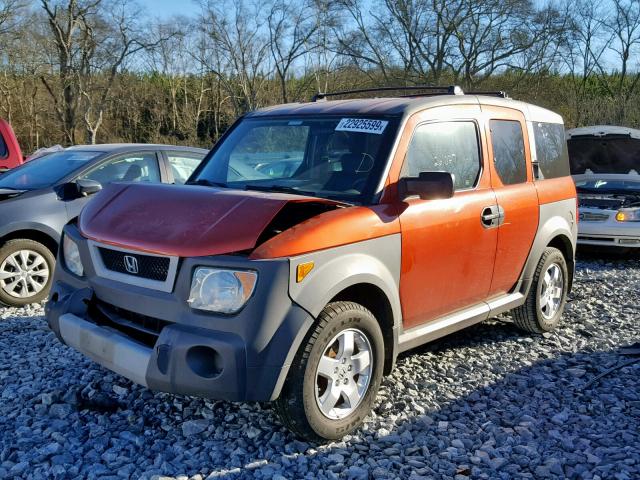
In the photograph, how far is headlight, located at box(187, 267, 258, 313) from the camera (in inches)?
121

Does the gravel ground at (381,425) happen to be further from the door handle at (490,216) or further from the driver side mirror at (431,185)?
the driver side mirror at (431,185)

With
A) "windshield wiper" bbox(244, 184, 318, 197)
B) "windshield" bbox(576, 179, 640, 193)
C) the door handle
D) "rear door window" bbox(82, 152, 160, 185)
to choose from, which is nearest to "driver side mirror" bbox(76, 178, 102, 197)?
"rear door window" bbox(82, 152, 160, 185)

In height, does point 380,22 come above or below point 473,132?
above

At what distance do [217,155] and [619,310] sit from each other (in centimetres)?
473

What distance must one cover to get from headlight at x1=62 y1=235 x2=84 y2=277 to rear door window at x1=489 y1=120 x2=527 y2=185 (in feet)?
10.3

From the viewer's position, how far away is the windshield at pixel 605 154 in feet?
39.1

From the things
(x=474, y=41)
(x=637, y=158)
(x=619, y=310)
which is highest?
(x=474, y=41)

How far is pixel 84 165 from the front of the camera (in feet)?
21.9

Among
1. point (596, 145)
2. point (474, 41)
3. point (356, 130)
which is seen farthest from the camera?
point (474, 41)

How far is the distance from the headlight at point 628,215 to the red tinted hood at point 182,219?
7.52 m

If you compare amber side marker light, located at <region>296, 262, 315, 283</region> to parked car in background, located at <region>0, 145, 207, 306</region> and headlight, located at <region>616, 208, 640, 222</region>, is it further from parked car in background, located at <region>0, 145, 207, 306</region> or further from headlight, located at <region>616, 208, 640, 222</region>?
headlight, located at <region>616, 208, 640, 222</region>

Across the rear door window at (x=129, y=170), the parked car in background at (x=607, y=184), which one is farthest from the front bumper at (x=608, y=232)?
the rear door window at (x=129, y=170)

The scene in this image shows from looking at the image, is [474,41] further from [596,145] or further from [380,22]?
[596,145]

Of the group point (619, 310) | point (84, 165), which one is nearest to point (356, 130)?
point (84, 165)
